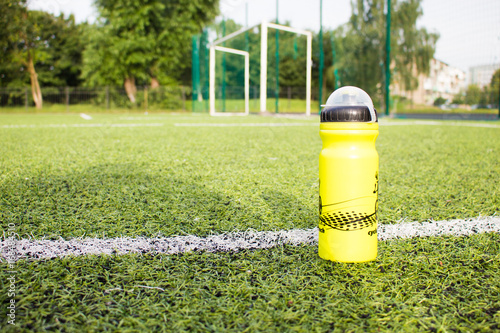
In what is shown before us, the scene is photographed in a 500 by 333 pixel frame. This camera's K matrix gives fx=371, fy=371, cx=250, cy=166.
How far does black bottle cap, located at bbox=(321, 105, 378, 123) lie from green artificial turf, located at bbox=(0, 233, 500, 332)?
447 millimetres

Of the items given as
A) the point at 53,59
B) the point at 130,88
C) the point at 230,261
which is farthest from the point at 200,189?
the point at 53,59

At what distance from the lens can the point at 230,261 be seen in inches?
45.8

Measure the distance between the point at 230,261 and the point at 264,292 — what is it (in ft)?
0.70

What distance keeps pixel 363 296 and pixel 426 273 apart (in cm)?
26

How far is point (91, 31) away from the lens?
2489 cm

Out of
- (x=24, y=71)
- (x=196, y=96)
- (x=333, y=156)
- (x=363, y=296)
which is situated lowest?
(x=363, y=296)

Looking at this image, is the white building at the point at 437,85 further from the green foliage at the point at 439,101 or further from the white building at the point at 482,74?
the white building at the point at 482,74

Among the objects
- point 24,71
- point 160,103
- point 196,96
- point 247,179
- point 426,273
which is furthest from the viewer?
point 24,71

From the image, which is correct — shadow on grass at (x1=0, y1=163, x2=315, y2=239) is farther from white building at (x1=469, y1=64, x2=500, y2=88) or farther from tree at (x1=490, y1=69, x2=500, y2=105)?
tree at (x1=490, y1=69, x2=500, y2=105)

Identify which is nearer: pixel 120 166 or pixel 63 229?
pixel 63 229

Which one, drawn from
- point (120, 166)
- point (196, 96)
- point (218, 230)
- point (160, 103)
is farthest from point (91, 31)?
point (218, 230)

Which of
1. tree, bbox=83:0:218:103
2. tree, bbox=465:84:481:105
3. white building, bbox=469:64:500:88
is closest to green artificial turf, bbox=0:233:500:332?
white building, bbox=469:64:500:88

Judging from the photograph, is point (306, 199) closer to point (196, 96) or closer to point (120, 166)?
point (120, 166)

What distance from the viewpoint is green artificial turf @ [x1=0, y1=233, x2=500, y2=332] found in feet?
2.77
